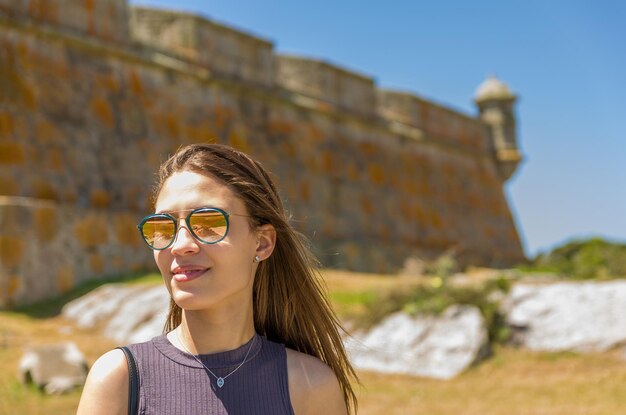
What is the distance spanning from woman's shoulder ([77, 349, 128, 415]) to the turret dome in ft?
84.3

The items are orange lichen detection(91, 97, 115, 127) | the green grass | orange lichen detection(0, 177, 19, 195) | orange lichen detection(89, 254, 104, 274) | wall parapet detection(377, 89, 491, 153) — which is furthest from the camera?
wall parapet detection(377, 89, 491, 153)

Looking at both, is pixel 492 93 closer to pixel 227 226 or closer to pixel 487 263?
pixel 487 263

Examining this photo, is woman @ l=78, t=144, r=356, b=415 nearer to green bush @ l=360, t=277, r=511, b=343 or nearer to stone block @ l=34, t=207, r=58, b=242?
green bush @ l=360, t=277, r=511, b=343

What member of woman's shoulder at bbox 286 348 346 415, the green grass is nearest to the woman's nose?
woman's shoulder at bbox 286 348 346 415

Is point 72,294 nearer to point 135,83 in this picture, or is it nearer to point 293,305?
point 135,83

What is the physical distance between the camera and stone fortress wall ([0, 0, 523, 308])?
42.1 ft

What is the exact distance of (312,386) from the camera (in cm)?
230

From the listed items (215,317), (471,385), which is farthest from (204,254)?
(471,385)

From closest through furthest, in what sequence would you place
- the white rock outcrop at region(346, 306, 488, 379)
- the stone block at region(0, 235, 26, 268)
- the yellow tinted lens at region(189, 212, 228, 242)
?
the yellow tinted lens at region(189, 212, 228, 242)
the white rock outcrop at region(346, 306, 488, 379)
the stone block at region(0, 235, 26, 268)

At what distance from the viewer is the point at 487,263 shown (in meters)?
25.2

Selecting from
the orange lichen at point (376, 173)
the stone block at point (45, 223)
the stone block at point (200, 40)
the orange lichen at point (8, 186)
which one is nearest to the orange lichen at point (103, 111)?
the stone block at point (200, 40)

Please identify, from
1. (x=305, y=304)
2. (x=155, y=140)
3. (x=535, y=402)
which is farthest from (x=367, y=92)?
(x=305, y=304)

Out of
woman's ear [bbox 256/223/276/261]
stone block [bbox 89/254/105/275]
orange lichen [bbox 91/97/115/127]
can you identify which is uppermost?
orange lichen [bbox 91/97/115/127]

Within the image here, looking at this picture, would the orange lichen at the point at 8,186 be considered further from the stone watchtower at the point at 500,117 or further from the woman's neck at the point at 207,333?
the stone watchtower at the point at 500,117
